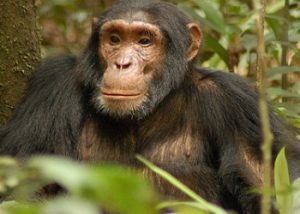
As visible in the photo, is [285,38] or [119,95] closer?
[119,95]

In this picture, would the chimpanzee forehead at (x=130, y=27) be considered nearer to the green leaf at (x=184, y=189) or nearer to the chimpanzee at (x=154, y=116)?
the chimpanzee at (x=154, y=116)

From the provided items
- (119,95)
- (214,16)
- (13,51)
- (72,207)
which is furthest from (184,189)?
(214,16)

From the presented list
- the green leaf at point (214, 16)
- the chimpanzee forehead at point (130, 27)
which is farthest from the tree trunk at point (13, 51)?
the green leaf at point (214, 16)

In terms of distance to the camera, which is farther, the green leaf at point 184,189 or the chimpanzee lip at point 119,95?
the chimpanzee lip at point 119,95

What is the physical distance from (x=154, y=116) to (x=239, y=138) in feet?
1.88

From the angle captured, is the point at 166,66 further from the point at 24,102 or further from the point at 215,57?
the point at 215,57

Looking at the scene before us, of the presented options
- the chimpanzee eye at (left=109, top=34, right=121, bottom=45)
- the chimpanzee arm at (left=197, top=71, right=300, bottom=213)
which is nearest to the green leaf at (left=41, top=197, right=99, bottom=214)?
the chimpanzee arm at (left=197, top=71, right=300, bottom=213)

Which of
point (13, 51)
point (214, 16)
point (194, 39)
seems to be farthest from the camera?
point (214, 16)

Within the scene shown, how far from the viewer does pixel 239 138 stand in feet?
15.5

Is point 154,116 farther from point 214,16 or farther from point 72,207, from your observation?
point 72,207

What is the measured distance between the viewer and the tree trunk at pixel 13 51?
17.1 ft

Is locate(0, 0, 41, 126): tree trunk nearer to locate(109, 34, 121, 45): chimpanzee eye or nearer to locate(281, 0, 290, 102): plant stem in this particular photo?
locate(109, 34, 121, 45): chimpanzee eye

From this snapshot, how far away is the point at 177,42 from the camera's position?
16.2ft

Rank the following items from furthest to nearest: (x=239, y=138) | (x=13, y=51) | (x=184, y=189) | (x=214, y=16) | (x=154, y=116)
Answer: (x=214, y=16)
(x=13, y=51)
(x=154, y=116)
(x=239, y=138)
(x=184, y=189)
